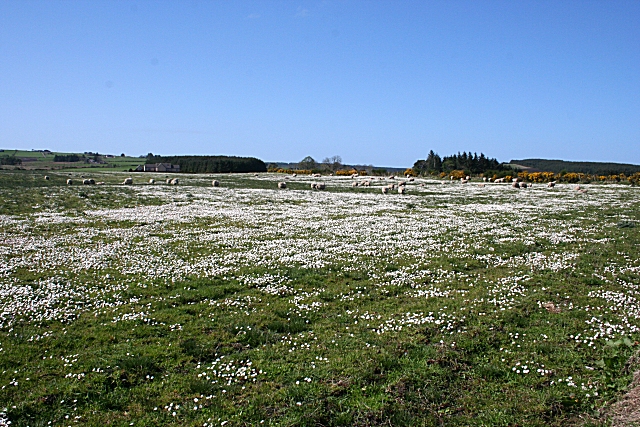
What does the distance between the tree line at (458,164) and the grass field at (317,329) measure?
8421 centimetres

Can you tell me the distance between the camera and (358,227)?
22125 mm

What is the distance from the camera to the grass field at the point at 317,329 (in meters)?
5.96

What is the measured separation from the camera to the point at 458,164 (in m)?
105

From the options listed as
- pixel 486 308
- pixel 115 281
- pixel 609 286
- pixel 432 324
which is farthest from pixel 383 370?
pixel 115 281

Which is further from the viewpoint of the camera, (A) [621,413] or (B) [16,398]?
(B) [16,398]

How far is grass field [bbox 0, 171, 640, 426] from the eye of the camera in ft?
19.5

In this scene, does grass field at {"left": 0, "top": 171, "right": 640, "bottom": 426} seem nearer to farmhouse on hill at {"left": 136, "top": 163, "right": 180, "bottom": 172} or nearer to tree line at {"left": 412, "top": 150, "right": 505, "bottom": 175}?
tree line at {"left": 412, "top": 150, "right": 505, "bottom": 175}

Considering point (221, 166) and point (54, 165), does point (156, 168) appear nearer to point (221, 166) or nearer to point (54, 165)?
point (221, 166)

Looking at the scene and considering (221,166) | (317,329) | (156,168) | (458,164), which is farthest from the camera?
(156,168)

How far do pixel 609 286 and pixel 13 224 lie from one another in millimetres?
28039

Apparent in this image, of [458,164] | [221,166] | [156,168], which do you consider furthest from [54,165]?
[458,164]

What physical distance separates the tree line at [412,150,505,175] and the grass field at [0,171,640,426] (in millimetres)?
84212

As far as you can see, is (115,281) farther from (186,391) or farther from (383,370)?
(383,370)

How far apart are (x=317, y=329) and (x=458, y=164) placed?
344 feet
